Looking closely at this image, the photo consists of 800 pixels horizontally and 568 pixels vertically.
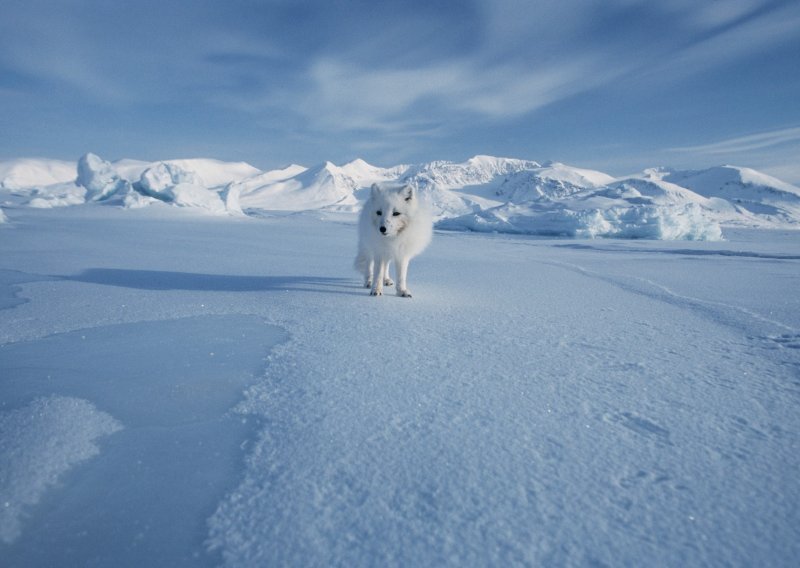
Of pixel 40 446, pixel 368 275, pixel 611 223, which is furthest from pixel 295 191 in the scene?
pixel 40 446

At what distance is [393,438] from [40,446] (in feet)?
3.41

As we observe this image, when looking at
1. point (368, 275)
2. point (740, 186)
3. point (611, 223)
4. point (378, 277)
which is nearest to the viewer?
point (378, 277)

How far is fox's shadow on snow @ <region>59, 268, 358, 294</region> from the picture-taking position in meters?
3.75

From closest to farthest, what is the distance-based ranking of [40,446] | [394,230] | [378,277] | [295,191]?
[40,446]
[394,230]
[378,277]
[295,191]

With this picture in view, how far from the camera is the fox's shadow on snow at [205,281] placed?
148 inches

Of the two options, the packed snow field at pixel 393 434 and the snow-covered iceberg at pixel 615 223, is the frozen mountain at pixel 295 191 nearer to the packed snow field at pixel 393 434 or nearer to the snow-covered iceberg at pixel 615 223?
the snow-covered iceberg at pixel 615 223

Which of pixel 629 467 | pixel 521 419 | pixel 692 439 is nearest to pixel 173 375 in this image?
pixel 521 419

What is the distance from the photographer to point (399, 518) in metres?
0.94

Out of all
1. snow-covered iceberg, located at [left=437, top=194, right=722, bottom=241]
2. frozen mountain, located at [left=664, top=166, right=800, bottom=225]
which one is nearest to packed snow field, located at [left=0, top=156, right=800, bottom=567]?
snow-covered iceberg, located at [left=437, top=194, right=722, bottom=241]

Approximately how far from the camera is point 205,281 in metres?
4.07

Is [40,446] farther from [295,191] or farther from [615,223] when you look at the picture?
[295,191]

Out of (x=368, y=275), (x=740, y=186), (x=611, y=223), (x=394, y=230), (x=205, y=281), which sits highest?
(x=740, y=186)

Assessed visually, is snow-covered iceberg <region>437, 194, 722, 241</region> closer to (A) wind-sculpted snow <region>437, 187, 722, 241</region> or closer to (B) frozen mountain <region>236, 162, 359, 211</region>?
(A) wind-sculpted snow <region>437, 187, 722, 241</region>

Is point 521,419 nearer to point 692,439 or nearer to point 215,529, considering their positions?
point 692,439
